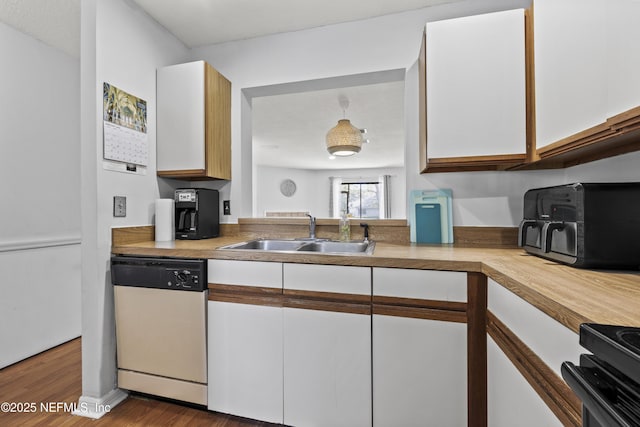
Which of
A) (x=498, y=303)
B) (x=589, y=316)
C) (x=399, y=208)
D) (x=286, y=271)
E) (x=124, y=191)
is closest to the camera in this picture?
(x=589, y=316)

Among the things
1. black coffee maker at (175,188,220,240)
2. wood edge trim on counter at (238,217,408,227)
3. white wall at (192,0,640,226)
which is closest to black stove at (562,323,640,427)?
white wall at (192,0,640,226)

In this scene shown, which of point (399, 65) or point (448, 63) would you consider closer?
point (448, 63)

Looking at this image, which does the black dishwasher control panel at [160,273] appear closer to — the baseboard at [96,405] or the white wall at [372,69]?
the baseboard at [96,405]

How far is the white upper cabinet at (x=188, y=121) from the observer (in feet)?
6.64

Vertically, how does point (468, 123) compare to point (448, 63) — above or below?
below

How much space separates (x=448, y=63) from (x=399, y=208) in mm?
7403

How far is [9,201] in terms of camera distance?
2109 mm

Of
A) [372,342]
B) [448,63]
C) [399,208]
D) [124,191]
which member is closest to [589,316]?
[372,342]

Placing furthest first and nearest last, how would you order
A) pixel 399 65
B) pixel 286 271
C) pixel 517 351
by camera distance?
1. pixel 399 65
2. pixel 286 271
3. pixel 517 351

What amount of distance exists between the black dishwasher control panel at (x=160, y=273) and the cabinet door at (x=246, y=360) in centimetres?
17

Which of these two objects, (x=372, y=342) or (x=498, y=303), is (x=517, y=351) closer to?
(x=498, y=303)

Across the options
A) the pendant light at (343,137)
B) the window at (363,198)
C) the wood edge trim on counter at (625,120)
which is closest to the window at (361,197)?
the window at (363,198)

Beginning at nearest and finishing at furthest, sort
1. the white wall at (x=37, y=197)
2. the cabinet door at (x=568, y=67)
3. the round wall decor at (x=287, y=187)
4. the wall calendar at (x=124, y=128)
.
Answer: the cabinet door at (x=568, y=67)
the wall calendar at (x=124, y=128)
the white wall at (x=37, y=197)
the round wall decor at (x=287, y=187)

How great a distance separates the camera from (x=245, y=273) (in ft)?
5.07
